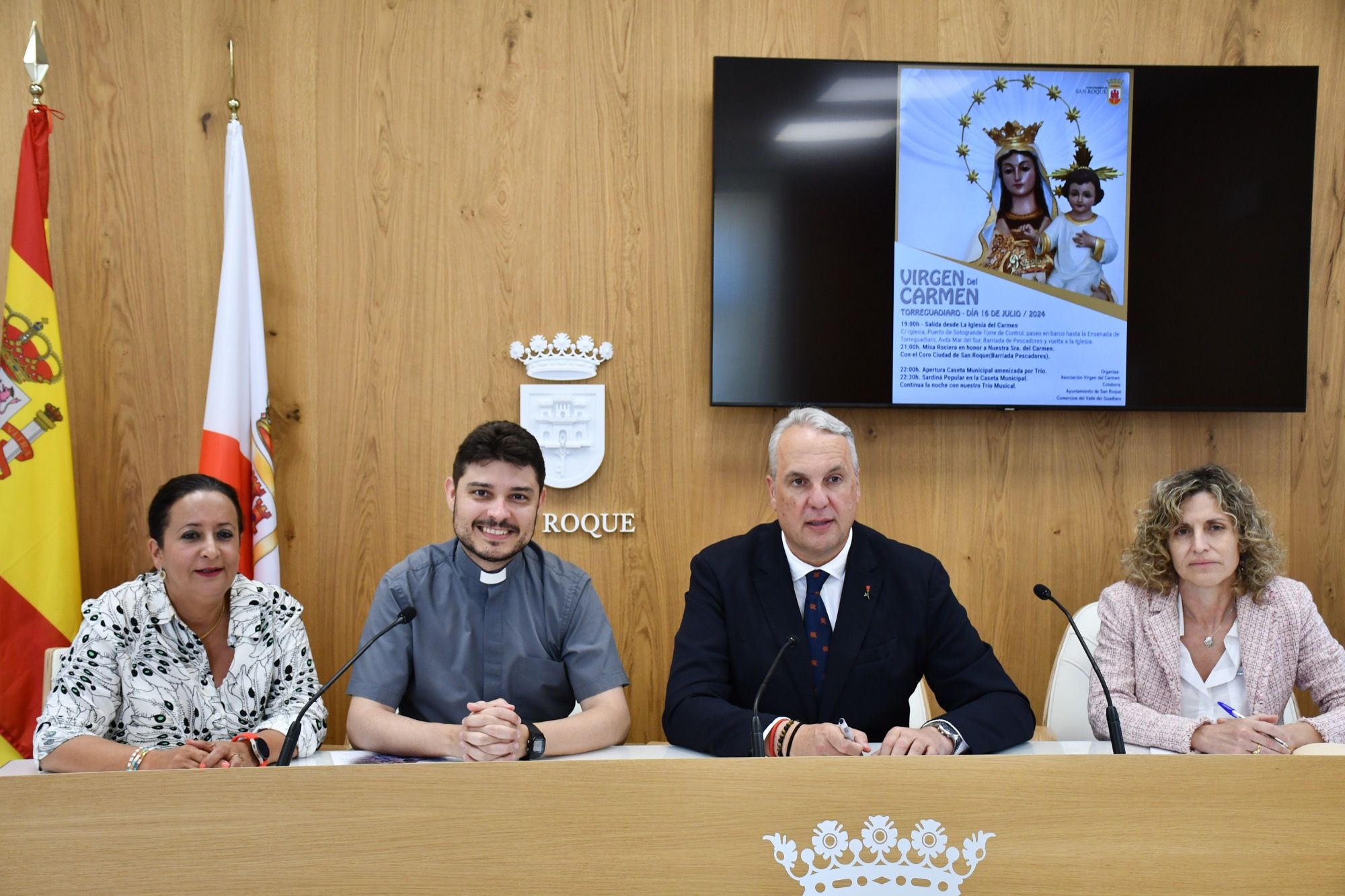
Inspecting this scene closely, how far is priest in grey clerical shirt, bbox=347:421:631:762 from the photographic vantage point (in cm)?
221

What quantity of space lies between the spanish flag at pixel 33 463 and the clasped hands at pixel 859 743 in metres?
2.11

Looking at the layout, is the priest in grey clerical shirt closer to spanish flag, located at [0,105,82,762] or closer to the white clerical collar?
the white clerical collar

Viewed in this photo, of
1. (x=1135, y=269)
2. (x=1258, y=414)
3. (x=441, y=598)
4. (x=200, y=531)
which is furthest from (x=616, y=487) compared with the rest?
(x=1258, y=414)

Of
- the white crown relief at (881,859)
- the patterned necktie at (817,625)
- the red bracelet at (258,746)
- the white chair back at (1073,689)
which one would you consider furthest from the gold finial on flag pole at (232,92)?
the white chair back at (1073,689)

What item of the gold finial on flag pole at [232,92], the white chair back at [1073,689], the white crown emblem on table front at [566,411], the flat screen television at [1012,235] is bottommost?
the white chair back at [1073,689]

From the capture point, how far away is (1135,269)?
3.08 metres

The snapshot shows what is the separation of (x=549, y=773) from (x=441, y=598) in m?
0.91

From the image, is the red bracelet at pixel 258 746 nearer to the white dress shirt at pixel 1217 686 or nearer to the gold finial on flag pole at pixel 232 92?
the gold finial on flag pole at pixel 232 92

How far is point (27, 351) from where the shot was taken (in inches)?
111

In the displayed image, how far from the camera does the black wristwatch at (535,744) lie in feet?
6.41

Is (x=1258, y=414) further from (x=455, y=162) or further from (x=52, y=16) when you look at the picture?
(x=52, y=16)

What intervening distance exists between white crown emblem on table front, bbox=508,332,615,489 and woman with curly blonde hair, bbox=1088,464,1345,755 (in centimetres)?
151

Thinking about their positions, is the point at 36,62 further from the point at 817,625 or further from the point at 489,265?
the point at 817,625

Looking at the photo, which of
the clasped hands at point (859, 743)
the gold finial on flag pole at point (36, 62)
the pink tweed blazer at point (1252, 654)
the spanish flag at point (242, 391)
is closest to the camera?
the clasped hands at point (859, 743)
